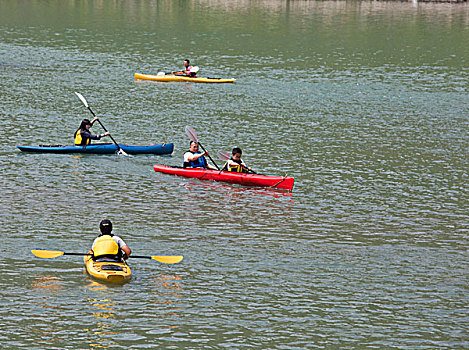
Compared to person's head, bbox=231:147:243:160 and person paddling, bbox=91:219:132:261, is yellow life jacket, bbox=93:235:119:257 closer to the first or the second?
person paddling, bbox=91:219:132:261

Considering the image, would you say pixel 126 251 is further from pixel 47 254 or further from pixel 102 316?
pixel 102 316

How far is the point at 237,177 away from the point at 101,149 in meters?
7.03

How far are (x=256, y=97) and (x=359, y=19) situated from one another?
4529cm

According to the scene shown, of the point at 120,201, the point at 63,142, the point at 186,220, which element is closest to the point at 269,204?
the point at 186,220

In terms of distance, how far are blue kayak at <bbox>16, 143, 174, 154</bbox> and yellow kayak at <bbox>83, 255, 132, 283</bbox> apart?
1342 cm

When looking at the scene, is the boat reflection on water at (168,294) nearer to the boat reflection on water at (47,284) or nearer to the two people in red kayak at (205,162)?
the boat reflection on water at (47,284)

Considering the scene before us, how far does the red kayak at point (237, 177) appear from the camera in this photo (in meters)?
26.8

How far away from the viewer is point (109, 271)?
58.2 feet

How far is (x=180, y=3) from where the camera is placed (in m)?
98.8

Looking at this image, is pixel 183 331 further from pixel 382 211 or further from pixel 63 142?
pixel 63 142

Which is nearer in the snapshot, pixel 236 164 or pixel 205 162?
pixel 236 164

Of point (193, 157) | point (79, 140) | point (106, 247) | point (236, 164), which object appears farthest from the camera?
point (79, 140)

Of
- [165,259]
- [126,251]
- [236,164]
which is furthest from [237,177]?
[126,251]

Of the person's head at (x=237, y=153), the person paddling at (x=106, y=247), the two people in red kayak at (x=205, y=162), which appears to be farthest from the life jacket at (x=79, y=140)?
the person paddling at (x=106, y=247)
